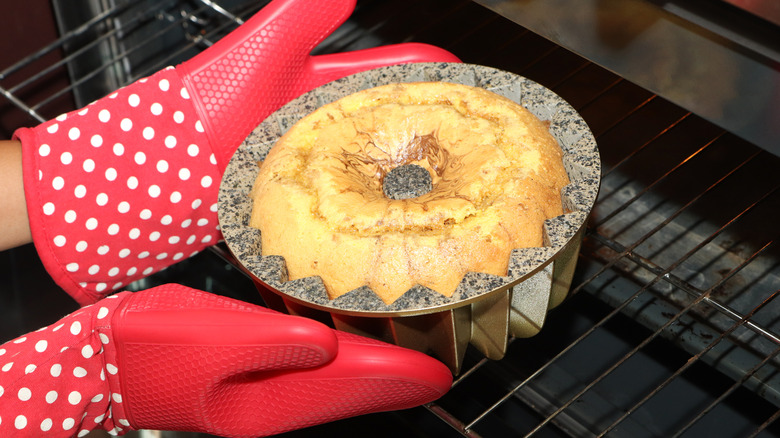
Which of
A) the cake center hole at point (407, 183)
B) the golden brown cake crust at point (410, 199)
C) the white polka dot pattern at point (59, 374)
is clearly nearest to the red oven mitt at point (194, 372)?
the white polka dot pattern at point (59, 374)

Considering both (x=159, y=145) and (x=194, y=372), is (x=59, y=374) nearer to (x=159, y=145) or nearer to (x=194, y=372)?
(x=194, y=372)

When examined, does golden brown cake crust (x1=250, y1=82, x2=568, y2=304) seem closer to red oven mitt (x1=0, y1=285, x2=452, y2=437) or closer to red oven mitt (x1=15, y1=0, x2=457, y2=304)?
red oven mitt (x1=0, y1=285, x2=452, y2=437)

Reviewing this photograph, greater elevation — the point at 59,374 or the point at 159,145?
the point at 159,145

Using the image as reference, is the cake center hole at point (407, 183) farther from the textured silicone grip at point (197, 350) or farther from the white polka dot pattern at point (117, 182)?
the white polka dot pattern at point (117, 182)

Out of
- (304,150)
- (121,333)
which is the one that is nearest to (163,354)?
(121,333)

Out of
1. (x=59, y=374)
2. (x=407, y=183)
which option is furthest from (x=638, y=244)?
(x=59, y=374)

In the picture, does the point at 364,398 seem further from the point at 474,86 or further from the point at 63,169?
the point at 63,169
